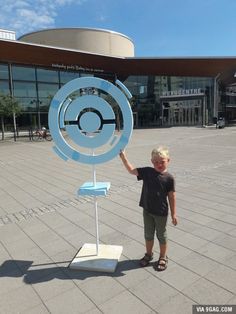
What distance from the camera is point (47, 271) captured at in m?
3.82

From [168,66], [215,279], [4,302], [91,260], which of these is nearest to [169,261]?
[215,279]

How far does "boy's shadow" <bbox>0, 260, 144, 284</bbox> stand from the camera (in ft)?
12.0

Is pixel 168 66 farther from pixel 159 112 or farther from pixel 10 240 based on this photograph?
pixel 10 240

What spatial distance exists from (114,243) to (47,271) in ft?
3.64

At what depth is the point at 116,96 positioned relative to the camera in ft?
12.3

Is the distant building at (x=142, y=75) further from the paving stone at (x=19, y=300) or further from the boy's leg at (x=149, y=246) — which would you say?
the paving stone at (x=19, y=300)

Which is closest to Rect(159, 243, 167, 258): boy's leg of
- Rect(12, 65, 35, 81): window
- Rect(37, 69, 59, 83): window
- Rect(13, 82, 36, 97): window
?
Rect(13, 82, 36, 97): window

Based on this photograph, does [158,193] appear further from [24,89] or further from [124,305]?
[24,89]

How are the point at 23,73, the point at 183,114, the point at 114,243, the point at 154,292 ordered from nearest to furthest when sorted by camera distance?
the point at 154,292
the point at 114,243
the point at 23,73
the point at 183,114

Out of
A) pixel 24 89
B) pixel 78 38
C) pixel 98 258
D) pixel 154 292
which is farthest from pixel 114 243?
pixel 78 38

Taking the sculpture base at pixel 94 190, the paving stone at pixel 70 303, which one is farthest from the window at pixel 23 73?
the paving stone at pixel 70 303

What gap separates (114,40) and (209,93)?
1640cm

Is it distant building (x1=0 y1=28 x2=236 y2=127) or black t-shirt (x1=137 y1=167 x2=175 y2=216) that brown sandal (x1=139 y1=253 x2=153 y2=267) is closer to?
black t-shirt (x1=137 y1=167 x2=175 y2=216)

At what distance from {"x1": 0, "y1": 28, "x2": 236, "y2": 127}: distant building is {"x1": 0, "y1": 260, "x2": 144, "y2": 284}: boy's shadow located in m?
31.0
